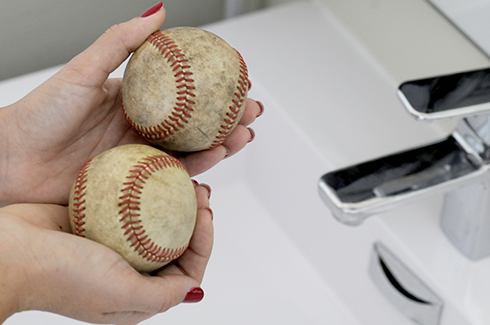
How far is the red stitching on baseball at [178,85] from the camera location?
0.81m

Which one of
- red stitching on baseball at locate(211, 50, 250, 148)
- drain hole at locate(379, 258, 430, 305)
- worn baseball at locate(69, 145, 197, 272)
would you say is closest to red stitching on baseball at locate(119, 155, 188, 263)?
worn baseball at locate(69, 145, 197, 272)

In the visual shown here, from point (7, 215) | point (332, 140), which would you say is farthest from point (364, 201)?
point (7, 215)

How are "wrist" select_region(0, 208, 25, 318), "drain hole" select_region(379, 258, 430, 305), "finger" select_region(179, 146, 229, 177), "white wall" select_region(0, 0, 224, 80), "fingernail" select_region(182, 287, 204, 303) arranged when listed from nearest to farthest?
"wrist" select_region(0, 208, 25, 318), "fingernail" select_region(182, 287, 204, 303), "finger" select_region(179, 146, 229, 177), "drain hole" select_region(379, 258, 430, 305), "white wall" select_region(0, 0, 224, 80)

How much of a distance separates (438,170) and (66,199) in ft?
1.78

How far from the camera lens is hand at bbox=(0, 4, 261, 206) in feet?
2.94

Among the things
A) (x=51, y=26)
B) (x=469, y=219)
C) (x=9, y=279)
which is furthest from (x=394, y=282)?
(x=51, y=26)

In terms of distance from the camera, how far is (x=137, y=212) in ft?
2.52

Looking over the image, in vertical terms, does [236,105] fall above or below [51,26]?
above

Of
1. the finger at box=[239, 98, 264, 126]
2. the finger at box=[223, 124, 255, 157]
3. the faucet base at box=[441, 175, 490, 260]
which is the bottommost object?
the faucet base at box=[441, 175, 490, 260]

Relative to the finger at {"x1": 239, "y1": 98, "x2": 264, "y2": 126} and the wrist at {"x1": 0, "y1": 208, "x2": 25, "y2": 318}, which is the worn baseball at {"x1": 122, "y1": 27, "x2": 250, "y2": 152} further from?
the wrist at {"x1": 0, "y1": 208, "x2": 25, "y2": 318}

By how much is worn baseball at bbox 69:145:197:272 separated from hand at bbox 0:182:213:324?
0.08 feet

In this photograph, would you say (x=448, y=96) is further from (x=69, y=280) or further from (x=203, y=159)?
(x=69, y=280)

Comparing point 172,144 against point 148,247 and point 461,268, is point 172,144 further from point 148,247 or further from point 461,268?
point 461,268

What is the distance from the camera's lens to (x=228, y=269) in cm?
124
